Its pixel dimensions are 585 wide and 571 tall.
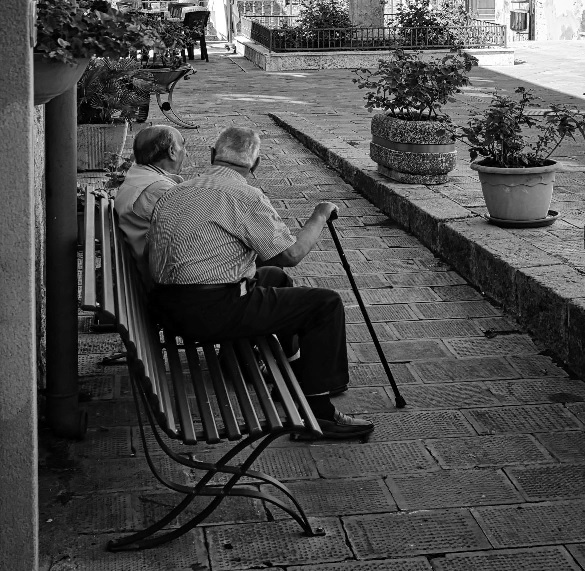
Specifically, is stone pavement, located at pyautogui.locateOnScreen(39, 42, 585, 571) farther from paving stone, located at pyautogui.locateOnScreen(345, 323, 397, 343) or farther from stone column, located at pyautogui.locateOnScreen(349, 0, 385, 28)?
stone column, located at pyautogui.locateOnScreen(349, 0, 385, 28)

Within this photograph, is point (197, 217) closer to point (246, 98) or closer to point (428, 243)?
Answer: point (428, 243)

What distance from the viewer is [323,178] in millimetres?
9297

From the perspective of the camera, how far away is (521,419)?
4.16 m

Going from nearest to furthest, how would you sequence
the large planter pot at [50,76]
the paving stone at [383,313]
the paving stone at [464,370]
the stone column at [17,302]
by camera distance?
the stone column at [17,302] → the large planter pot at [50,76] → the paving stone at [464,370] → the paving stone at [383,313]

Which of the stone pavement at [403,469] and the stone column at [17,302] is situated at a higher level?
the stone column at [17,302]

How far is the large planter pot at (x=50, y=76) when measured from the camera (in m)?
2.92

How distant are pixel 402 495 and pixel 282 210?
15.2 ft

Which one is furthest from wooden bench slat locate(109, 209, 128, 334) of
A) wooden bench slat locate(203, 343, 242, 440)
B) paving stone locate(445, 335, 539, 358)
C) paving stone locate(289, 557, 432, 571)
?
paving stone locate(445, 335, 539, 358)

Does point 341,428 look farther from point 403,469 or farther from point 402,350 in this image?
point 402,350

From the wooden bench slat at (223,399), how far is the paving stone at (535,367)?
156cm

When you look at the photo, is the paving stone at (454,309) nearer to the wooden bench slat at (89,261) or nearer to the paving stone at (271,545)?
the wooden bench slat at (89,261)

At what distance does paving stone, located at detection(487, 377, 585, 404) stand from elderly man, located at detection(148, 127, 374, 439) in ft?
2.63

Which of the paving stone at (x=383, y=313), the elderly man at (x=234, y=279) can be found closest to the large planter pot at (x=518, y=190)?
the paving stone at (x=383, y=313)

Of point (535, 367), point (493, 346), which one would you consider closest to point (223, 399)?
point (535, 367)
